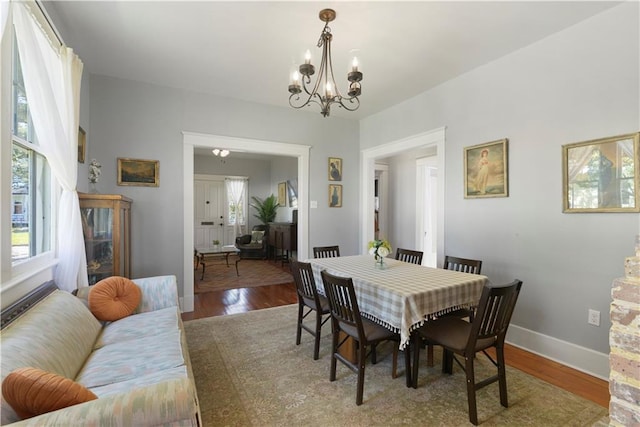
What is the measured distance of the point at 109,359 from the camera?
1660 millimetres

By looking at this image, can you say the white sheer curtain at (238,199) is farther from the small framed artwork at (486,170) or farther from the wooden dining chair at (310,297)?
the small framed artwork at (486,170)

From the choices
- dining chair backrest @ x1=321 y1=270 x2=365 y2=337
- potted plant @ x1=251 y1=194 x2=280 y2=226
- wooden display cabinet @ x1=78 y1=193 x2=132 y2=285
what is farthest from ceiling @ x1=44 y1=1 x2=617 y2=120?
potted plant @ x1=251 y1=194 x2=280 y2=226

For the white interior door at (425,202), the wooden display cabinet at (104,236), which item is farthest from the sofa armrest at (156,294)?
the white interior door at (425,202)

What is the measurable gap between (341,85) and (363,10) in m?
1.37

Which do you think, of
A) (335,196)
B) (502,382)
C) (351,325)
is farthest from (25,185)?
(335,196)

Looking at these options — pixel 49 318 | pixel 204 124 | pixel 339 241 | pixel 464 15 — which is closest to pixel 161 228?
pixel 204 124

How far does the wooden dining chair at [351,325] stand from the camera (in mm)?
1952

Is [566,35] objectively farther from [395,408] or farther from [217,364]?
[217,364]

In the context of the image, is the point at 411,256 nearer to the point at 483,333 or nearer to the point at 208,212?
the point at 483,333

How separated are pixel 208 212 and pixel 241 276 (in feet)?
11.2

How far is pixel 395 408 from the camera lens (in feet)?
6.30

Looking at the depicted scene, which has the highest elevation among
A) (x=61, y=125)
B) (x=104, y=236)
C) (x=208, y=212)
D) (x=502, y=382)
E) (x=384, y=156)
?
(x=384, y=156)

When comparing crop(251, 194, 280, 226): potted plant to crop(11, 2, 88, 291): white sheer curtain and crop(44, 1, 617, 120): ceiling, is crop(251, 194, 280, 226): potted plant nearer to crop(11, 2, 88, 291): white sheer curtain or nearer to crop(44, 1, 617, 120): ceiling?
crop(44, 1, 617, 120): ceiling

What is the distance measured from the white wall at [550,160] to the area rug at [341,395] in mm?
818
